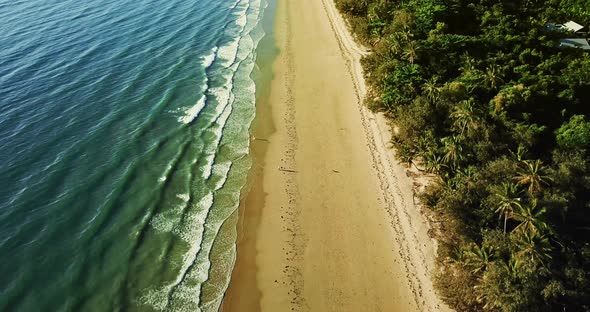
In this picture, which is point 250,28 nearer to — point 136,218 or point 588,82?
point 136,218

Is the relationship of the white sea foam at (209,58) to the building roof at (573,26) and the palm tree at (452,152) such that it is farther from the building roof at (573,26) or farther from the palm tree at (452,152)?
the building roof at (573,26)

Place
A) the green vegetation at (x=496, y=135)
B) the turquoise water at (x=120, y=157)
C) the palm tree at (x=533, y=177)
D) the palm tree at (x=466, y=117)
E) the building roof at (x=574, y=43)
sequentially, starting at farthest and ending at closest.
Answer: the building roof at (x=574, y=43) < the palm tree at (x=466, y=117) < the palm tree at (x=533, y=177) < the turquoise water at (x=120, y=157) < the green vegetation at (x=496, y=135)

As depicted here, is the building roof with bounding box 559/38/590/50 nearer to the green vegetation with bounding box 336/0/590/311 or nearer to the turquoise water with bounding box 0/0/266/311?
the green vegetation with bounding box 336/0/590/311

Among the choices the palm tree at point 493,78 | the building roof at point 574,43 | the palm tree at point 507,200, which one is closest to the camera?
the palm tree at point 507,200

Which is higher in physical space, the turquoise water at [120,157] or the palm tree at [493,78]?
the palm tree at [493,78]

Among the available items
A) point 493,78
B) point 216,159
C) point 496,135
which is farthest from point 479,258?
point 216,159

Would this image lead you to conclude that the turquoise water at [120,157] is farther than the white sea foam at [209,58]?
No

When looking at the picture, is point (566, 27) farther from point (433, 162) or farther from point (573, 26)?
point (433, 162)

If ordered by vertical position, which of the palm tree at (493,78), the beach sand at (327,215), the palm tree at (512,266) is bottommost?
the beach sand at (327,215)

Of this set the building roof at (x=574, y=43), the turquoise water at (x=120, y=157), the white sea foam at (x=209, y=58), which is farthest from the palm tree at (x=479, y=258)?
the white sea foam at (x=209, y=58)
